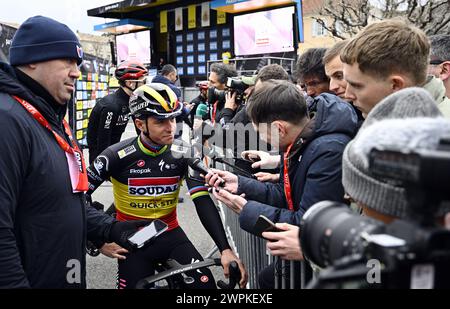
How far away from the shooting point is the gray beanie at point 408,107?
1025mm

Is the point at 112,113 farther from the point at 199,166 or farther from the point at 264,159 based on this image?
the point at 199,166

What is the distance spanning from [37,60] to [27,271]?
3.23ft

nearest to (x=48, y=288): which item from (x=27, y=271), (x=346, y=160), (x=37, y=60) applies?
(x=27, y=271)

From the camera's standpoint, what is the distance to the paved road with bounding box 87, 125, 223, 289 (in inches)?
159

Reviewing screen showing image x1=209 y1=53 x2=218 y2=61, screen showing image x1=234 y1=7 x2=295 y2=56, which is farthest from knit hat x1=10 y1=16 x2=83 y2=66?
screen showing image x1=209 y1=53 x2=218 y2=61

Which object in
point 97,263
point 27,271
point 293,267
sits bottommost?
point 97,263

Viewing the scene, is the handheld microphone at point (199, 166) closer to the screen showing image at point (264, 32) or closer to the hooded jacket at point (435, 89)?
the hooded jacket at point (435, 89)

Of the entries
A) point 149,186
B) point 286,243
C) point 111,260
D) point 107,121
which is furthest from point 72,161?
point 107,121

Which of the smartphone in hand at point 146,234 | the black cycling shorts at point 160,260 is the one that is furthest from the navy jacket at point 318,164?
the black cycling shorts at point 160,260

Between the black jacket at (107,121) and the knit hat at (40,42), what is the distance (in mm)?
3016

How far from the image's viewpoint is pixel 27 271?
1718 mm

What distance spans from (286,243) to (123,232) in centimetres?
106

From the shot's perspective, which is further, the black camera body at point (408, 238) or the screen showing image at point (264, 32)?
the screen showing image at point (264, 32)
